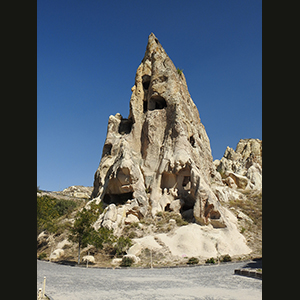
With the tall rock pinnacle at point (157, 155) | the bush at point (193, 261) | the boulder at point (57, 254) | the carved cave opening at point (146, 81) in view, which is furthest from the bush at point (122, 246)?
the carved cave opening at point (146, 81)

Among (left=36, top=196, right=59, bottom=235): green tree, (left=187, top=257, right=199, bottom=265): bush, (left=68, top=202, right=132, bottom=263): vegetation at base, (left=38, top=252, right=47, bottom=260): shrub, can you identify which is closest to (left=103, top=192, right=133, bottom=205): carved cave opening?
(left=36, top=196, right=59, bottom=235): green tree

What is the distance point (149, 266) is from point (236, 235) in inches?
350

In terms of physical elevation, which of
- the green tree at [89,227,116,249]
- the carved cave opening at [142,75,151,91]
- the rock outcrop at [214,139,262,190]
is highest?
the carved cave opening at [142,75,151,91]

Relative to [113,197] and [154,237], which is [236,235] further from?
[113,197]

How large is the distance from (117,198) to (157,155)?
6035mm

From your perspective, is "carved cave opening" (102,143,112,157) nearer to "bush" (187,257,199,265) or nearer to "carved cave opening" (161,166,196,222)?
"carved cave opening" (161,166,196,222)

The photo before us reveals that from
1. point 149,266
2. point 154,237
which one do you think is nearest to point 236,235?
point 154,237

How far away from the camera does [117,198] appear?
27.5 m

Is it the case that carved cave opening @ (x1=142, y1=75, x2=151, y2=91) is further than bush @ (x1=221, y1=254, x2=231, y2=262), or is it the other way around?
carved cave opening @ (x1=142, y1=75, x2=151, y2=91)

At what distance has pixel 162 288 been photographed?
9031 mm

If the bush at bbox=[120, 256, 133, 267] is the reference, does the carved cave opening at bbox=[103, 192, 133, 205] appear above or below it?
above

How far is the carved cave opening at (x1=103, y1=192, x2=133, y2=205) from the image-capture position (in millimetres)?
26375

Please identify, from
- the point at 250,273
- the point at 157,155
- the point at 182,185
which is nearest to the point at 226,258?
the point at 250,273

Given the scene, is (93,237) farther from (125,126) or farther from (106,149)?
(125,126)
